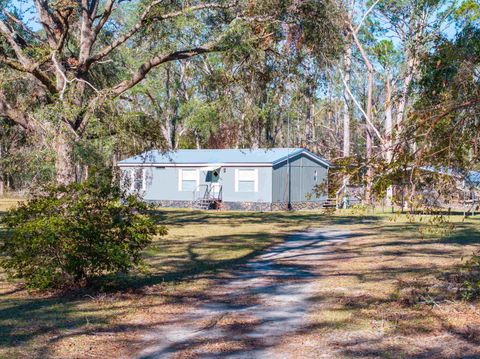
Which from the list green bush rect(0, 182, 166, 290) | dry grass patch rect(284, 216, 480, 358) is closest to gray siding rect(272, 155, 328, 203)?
dry grass patch rect(284, 216, 480, 358)

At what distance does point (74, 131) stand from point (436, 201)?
6.88 m

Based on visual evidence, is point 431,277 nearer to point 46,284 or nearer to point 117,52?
point 46,284

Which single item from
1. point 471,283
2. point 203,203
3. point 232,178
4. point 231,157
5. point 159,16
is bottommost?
point 471,283

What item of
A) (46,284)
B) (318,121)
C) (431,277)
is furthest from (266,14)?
(318,121)

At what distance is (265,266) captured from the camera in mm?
13180

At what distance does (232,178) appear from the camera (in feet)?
114

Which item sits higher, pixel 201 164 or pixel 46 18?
pixel 46 18

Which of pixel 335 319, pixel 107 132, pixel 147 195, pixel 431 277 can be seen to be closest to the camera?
pixel 335 319

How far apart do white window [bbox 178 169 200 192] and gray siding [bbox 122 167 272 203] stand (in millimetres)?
183

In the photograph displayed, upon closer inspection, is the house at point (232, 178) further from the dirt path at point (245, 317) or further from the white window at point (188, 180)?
the dirt path at point (245, 317)

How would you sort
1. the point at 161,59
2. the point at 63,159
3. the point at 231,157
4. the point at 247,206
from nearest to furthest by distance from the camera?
1. the point at 63,159
2. the point at 161,59
3. the point at 247,206
4. the point at 231,157

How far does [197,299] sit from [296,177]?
2654cm

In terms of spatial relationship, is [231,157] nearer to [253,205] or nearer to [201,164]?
[201,164]

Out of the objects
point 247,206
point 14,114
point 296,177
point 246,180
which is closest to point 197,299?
point 14,114
